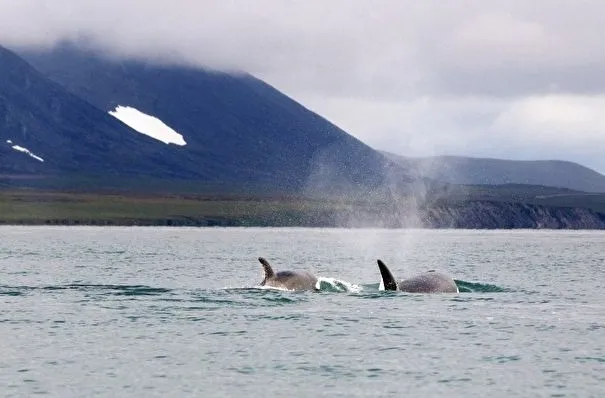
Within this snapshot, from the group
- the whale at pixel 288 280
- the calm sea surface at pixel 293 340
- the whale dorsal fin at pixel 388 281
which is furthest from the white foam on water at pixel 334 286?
the whale dorsal fin at pixel 388 281

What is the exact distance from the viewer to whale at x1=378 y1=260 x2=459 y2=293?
52031mm

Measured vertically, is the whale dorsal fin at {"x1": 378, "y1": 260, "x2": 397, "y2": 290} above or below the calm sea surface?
above

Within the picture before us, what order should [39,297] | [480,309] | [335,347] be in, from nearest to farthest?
[335,347] → [480,309] → [39,297]

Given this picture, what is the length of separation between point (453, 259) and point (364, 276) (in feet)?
114

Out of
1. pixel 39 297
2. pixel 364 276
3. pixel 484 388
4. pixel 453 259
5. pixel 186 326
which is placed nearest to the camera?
pixel 484 388

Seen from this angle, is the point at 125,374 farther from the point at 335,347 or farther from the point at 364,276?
the point at 364,276

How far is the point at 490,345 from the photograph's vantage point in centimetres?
3647

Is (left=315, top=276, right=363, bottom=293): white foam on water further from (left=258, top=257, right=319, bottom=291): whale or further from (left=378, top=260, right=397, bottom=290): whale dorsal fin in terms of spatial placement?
(left=378, top=260, right=397, bottom=290): whale dorsal fin

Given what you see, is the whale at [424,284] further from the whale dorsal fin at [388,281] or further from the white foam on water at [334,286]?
the white foam on water at [334,286]

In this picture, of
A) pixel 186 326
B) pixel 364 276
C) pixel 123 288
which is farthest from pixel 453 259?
pixel 186 326

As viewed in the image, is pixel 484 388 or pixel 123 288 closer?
pixel 484 388

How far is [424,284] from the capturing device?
52.2m

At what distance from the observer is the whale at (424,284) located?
52031mm

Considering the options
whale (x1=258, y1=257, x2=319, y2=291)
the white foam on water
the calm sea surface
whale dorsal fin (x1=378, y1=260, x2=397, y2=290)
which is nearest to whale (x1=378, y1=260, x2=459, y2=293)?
whale dorsal fin (x1=378, y1=260, x2=397, y2=290)
